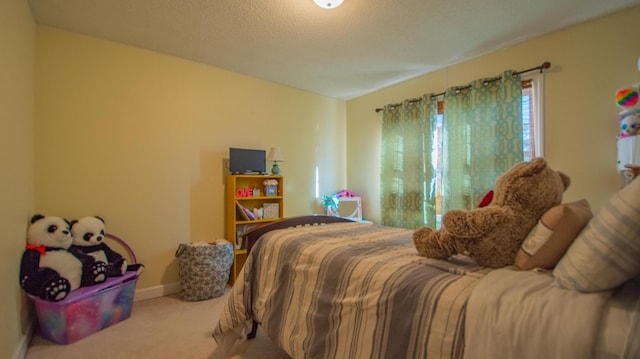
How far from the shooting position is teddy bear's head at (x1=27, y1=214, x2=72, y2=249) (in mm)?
1938

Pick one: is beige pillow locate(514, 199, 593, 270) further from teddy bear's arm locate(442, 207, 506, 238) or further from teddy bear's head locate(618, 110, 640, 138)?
teddy bear's head locate(618, 110, 640, 138)

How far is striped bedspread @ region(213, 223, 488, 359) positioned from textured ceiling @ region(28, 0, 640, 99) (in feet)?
5.37

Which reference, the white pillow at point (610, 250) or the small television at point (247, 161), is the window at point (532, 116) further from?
the small television at point (247, 161)

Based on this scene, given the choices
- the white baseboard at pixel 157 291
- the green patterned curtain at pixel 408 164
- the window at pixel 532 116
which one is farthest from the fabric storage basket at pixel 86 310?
the window at pixel 532 116

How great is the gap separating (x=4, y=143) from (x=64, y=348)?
4.43 feet

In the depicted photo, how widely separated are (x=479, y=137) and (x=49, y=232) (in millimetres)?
3659

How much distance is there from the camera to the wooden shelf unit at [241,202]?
9.53 ft

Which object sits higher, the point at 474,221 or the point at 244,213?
the point at 474,221

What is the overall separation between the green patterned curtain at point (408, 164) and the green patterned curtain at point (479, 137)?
7.5 inches

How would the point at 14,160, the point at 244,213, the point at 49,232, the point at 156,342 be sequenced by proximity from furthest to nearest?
the point at 244,213 < the point at 49,232 < the point at 156,342 < the point at 14,160

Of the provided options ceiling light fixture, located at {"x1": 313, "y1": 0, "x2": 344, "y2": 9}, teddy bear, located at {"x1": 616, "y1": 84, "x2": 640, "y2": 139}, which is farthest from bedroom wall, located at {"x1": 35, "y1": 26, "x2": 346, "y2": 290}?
teddy bear, located at {"x1": 616, "y1": 84, "x2": 640, "y2": 139}

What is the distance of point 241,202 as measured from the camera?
3180mm

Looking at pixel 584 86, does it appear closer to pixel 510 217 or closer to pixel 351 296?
pixel 510 217

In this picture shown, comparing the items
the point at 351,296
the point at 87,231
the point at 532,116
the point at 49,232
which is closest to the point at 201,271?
the point at 87,231
